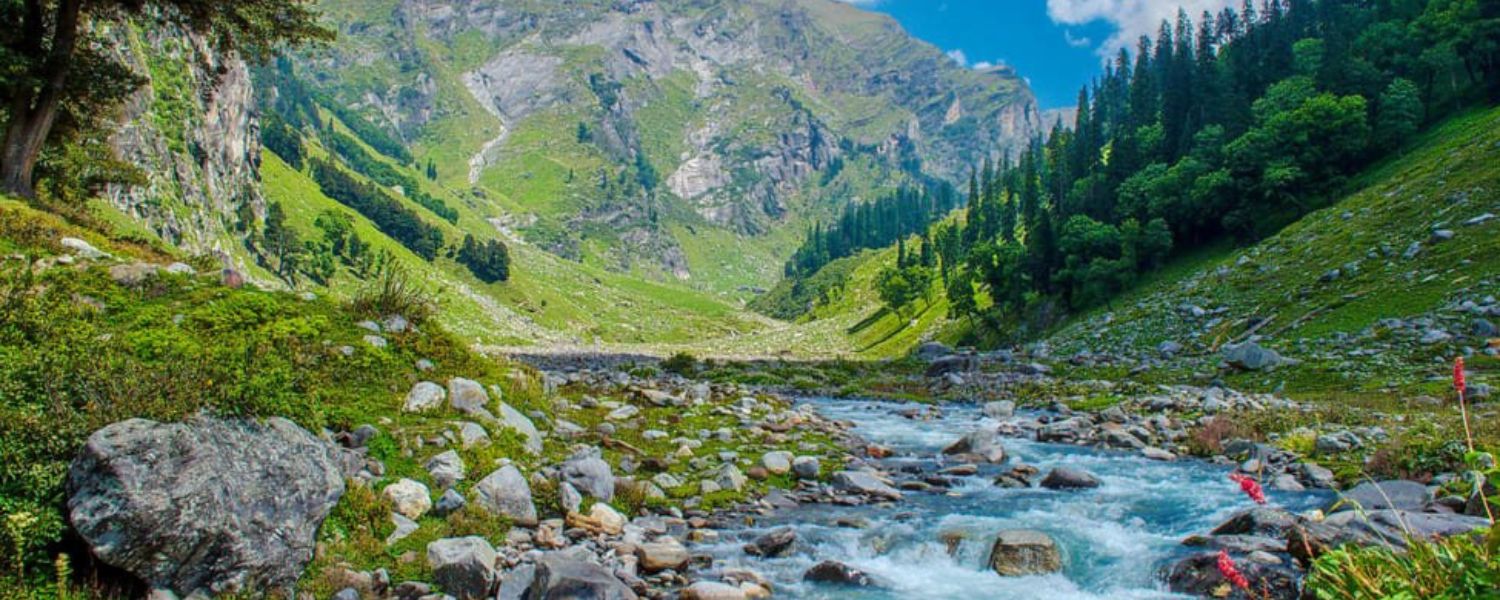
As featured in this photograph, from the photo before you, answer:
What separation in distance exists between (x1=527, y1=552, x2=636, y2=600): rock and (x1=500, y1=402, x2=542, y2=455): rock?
491 centimetres

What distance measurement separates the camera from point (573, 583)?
26.0 ft

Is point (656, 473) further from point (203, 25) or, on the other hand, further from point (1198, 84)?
point (1198, 84)

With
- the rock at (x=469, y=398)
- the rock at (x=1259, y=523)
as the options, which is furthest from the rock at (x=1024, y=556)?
the rock at (x=469, y=398)

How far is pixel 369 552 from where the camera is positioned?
852 centimetres

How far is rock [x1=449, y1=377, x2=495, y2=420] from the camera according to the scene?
1316 cm

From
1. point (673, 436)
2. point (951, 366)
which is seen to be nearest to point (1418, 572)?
point (673, 436)

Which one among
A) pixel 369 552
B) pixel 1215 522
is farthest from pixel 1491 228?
pixel 369 552

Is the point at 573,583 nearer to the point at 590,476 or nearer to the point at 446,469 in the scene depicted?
the point at 446,469

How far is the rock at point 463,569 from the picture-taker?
27.0 feet

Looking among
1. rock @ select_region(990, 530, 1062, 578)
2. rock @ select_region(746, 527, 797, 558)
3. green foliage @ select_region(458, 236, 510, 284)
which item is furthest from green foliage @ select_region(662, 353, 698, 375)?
green foliage @ select_region(458, 236, 510, 284)

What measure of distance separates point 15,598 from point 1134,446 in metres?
22.1

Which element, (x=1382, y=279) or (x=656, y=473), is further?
(x=1382, y=279)

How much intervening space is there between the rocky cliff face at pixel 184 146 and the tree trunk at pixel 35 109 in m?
42.3

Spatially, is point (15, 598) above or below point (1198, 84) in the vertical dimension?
below
